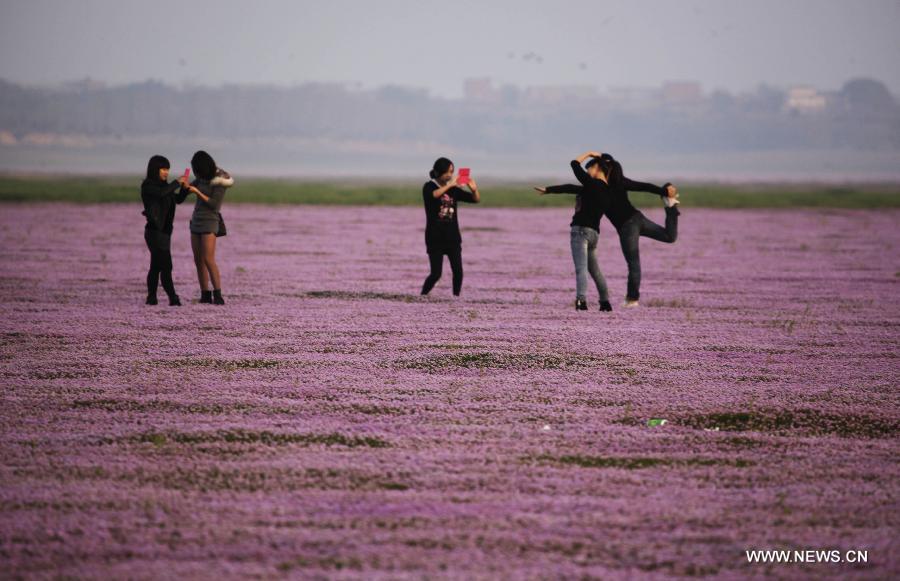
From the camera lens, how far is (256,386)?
11172mm

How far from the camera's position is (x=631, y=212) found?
57.8 ft

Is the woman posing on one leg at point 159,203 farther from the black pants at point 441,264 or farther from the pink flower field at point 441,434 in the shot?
the black pants at point 441,264

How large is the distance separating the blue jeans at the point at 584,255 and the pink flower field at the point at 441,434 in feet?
2.15

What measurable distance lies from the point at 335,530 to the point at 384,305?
11917 mm

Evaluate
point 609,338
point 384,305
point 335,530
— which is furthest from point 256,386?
point 384,305

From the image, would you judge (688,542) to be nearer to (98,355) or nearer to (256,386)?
(256,386)

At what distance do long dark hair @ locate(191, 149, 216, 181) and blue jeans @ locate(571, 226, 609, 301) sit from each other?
6.22 meters

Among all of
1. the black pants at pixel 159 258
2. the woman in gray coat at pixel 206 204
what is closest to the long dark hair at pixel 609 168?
the woman in gray coat at pixel 206 204

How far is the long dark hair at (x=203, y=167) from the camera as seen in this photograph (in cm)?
1683

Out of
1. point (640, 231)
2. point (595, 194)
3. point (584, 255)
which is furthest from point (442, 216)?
point (640, 231)

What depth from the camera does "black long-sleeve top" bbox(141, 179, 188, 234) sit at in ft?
54.9

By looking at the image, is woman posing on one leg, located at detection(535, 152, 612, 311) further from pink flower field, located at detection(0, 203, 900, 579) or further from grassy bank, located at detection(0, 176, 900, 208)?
grassy bank, located at detection(0, 176, 900, 208)

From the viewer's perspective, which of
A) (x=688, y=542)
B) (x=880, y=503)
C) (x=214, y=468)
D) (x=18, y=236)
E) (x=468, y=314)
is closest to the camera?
(x=688, y=542)

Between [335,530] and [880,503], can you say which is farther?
[880,503]
